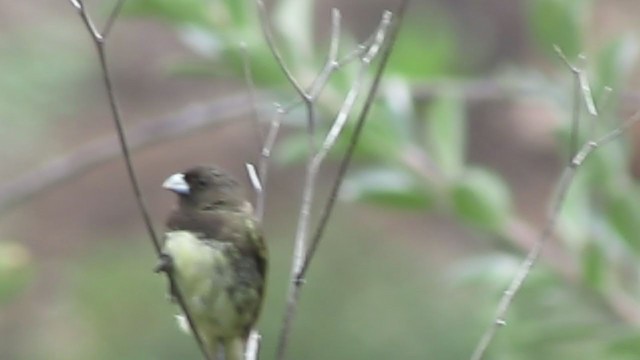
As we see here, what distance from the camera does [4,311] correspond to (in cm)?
962

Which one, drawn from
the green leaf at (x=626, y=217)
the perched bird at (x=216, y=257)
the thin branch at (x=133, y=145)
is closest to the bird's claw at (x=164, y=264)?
the perched bird at (x=216, y=257)

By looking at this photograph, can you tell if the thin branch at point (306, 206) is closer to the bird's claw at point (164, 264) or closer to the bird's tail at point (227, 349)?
the bird's claw at point (164, 264)

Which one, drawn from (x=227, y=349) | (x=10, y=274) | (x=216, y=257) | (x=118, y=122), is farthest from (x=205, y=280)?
(x=10, y=274)

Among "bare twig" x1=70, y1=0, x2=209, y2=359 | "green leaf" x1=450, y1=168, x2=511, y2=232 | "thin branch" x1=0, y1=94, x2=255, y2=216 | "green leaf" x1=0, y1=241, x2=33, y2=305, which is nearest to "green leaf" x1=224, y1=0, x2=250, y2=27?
"thin branch" x1=0, y1=94, x2=255, y2=216

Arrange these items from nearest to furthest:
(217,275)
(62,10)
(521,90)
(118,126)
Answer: (118,126) < (217,275) < (521,90) < (62,10)

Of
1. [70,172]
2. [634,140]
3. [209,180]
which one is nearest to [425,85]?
[70,172]

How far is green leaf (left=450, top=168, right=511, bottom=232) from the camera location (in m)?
4.51

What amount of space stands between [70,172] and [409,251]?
4522 mm

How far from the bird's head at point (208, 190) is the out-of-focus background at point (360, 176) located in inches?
23.6

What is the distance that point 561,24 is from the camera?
4.47 meters

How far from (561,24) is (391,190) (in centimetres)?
50

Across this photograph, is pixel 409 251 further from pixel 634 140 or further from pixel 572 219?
pixel 572 219

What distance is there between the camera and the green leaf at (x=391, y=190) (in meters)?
4.54

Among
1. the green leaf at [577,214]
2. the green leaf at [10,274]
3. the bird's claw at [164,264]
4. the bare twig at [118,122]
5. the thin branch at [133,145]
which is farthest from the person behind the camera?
the thin branch at [133,145]
